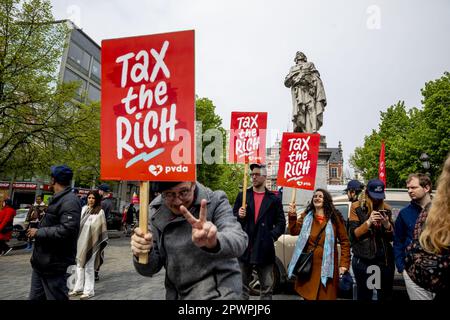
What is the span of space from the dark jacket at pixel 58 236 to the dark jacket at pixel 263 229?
2157 millimetres

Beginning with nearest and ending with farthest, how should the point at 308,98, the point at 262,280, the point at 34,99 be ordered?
the point at 262,280
the point at 308,98
the point at 34,99

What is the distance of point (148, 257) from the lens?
2.12 meters

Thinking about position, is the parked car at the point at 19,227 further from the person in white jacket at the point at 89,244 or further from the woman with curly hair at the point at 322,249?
the woman with curly hair at the point at 322,249

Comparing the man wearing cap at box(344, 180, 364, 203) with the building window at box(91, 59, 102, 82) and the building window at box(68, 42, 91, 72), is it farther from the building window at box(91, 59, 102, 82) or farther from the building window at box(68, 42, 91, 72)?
the building window at box(91, 59, 102, 82)

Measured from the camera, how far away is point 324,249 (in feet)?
12.7

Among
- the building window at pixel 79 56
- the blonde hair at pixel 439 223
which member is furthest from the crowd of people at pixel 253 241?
the building window at pixel 79 56

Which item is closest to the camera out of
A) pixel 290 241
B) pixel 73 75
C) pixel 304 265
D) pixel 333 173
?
pixel 304 265

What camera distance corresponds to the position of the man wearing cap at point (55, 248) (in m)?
3.29

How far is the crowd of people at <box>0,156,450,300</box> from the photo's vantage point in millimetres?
1778

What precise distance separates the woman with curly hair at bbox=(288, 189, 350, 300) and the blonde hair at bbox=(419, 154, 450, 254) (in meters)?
2.26

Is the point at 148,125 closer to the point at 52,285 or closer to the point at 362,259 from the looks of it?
the point at 52,285

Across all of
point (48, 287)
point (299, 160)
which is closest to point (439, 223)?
point (48, 287)

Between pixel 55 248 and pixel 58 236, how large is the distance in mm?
151

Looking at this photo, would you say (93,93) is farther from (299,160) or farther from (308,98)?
(299,160)
